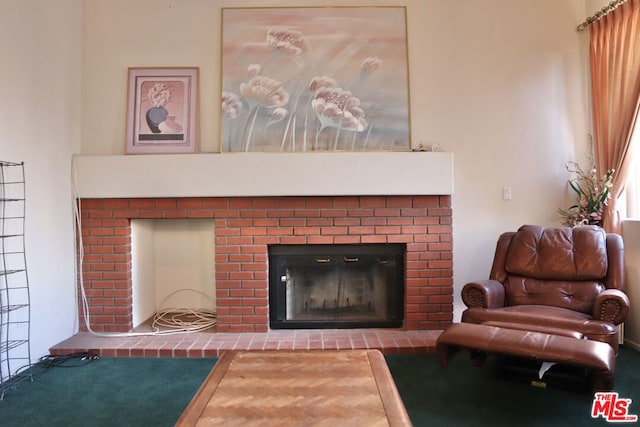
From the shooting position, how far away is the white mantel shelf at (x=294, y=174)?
299 cm

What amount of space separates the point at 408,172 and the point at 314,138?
78cm

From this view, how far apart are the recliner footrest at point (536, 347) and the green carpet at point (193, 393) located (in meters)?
0.21

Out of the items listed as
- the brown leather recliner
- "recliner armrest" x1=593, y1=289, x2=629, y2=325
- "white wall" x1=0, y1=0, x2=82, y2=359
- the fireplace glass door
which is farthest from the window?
"white wall" x1=0, y1=0, x2=82, y2=359

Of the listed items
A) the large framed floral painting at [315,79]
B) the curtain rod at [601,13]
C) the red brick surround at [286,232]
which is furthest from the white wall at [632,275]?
the large framed floral painting at [315,79]

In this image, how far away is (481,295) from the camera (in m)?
2.49

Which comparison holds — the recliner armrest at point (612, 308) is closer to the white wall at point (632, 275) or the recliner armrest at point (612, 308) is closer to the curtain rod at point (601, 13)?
the white wall at point (632, 275)

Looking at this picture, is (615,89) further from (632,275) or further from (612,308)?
(612,308)

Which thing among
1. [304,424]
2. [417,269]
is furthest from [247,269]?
[304,424]

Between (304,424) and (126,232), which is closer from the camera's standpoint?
(304,424)

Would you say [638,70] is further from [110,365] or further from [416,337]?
[110,365]

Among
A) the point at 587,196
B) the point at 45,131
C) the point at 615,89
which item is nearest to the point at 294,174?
the point at 45,131

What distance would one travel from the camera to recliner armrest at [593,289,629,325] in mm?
2164

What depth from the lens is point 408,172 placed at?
118 inches

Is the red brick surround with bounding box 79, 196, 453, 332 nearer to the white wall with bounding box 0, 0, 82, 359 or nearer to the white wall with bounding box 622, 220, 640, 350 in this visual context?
the white wall with bounding box 0, 0, 82, 359
